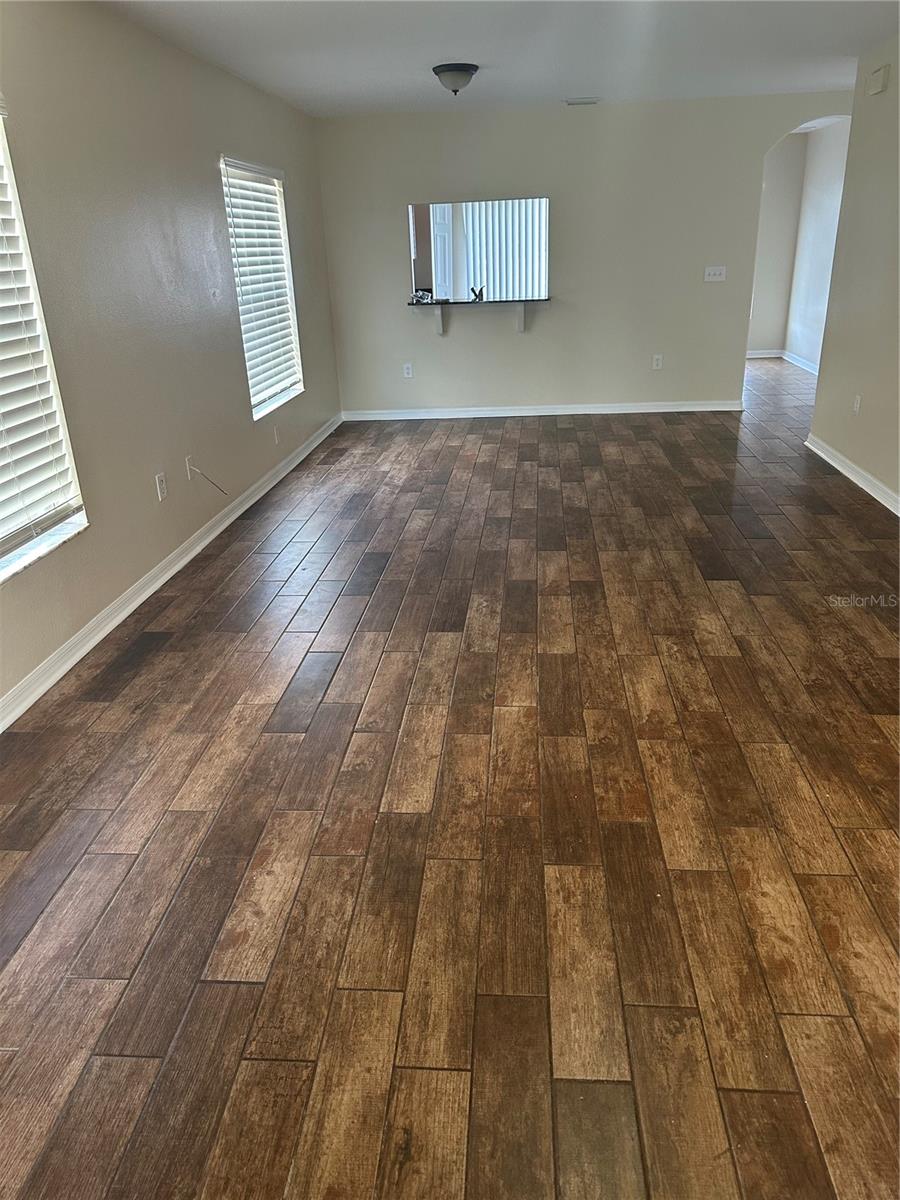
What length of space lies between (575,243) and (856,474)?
3.06 m

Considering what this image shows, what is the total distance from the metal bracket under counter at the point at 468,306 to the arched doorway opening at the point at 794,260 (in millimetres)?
2190

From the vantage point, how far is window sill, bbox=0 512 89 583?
2705mm

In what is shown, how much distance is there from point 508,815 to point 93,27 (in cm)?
341

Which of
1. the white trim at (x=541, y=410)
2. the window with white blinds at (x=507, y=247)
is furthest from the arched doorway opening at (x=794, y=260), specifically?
the window with white blinds at (x=507, y=247)

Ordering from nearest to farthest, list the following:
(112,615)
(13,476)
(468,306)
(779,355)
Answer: (13,476) < (112,615) < (468,306) < (779,355)

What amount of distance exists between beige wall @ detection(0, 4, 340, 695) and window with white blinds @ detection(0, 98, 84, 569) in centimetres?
7

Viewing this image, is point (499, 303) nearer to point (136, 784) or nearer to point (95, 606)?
point (95, 606)

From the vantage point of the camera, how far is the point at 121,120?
3.38m

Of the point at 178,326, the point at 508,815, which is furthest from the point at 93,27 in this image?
the point at 508,815

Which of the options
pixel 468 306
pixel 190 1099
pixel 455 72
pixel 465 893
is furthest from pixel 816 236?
pixel 190 1099

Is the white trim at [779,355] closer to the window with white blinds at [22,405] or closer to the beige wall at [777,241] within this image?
the beige wall at [777,241]

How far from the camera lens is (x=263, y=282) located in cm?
524

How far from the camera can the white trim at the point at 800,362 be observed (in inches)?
326

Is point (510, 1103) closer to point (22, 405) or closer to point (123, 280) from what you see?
point (22, 405)
